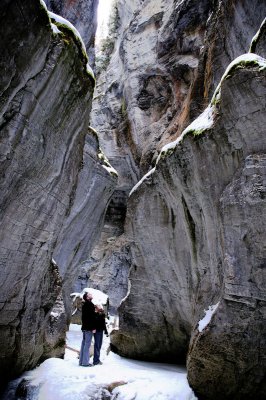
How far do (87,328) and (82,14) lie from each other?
1985 centimetres

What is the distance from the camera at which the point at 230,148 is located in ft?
21.2

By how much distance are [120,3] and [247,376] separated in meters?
38.7

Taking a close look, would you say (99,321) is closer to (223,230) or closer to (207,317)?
(207,317)

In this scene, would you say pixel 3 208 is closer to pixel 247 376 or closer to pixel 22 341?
pixel 22 341

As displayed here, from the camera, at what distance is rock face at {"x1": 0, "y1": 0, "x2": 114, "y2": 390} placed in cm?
514

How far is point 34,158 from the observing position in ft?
20.7

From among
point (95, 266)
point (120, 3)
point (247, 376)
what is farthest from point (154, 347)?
point (120, 3)

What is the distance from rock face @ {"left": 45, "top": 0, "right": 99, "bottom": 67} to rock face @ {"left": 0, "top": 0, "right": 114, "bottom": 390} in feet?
48.3

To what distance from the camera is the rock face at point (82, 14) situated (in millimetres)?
19719

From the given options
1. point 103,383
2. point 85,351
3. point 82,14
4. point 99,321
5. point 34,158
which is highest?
point 82,14

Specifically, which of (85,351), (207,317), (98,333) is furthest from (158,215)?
(85,351)

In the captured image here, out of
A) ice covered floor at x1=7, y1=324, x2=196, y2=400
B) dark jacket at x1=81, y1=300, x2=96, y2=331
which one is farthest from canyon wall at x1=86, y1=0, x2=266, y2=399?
dark jacket at x1=81, y1=300, x2=96, y2=331

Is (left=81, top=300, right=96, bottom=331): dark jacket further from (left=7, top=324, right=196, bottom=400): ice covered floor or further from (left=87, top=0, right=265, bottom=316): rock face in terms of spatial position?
(left=87, top=0, right=265, bottom=316): rock face

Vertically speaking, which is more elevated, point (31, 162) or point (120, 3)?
point (120, 3)
